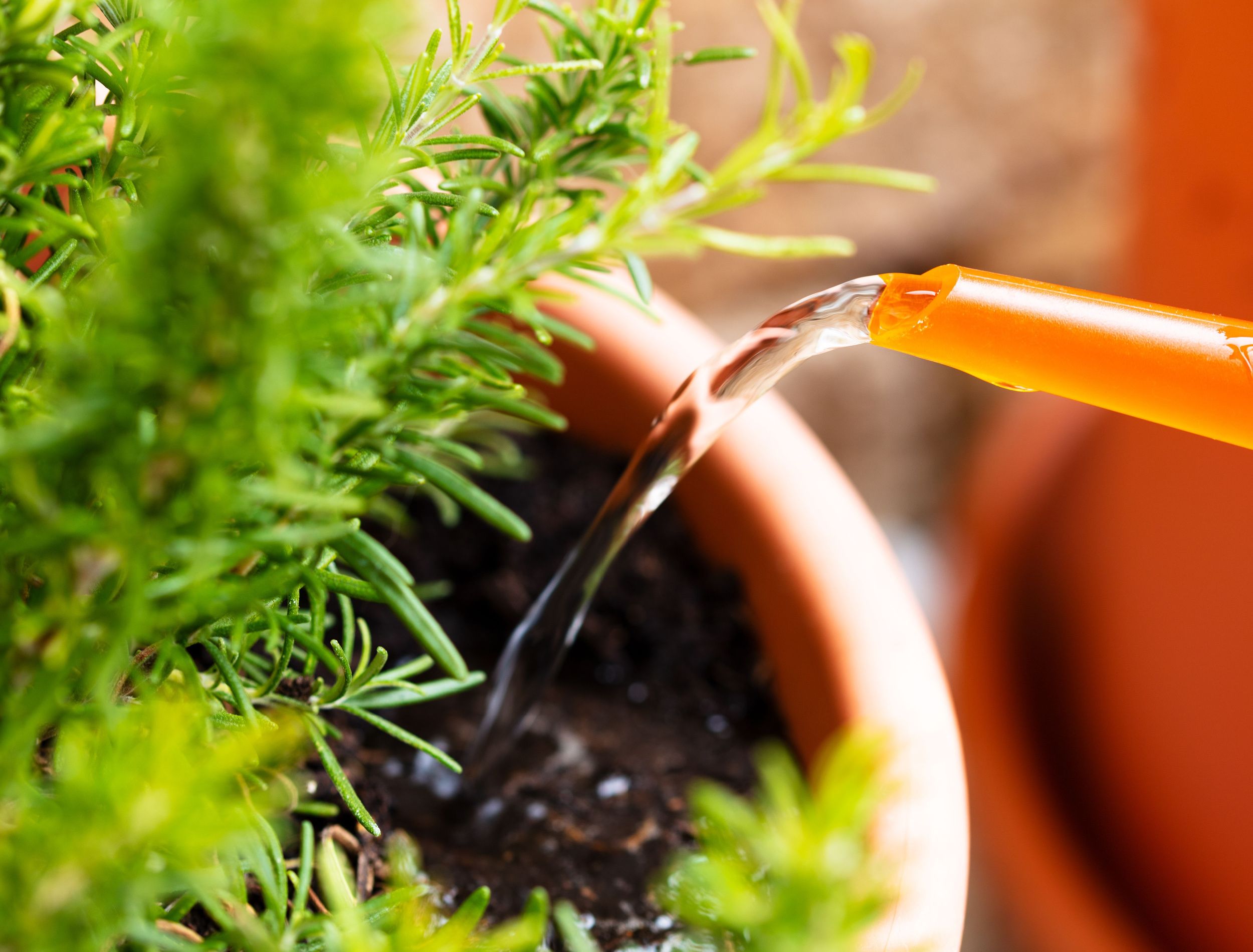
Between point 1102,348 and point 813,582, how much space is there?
25 centimetres

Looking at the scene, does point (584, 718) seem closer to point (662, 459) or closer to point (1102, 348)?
point (662, 459)

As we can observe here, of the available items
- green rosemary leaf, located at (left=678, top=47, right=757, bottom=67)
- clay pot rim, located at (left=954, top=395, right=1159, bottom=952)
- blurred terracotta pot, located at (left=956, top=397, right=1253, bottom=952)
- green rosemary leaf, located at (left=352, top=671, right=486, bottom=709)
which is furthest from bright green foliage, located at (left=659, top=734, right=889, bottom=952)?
clay pot rim, located at (left=954, top=395, right=1159, bottom=952)

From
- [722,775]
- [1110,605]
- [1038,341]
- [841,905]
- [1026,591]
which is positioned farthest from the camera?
[1026,591]

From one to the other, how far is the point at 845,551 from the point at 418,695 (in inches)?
11.3

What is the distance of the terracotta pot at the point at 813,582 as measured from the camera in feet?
1.36

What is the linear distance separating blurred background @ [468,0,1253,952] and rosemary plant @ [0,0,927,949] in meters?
0.36

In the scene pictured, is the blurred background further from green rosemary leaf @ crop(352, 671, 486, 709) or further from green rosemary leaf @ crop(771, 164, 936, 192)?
green rosemary leaf @ crop(352, 671, 486, 709)

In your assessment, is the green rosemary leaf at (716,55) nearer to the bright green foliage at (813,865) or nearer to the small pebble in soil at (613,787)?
the bright green foliage at (813,865)

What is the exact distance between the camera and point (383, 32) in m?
0.20

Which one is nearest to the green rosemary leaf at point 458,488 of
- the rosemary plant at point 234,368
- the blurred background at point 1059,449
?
the rosemary plant at point 234,368

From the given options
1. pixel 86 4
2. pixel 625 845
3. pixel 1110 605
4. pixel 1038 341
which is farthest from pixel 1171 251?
pixel 86 4

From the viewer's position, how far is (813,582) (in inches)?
21.5

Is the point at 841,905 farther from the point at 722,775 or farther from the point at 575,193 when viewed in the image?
the point at 722,775

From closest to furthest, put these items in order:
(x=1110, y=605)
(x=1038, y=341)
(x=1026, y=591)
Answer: (x=1038, y=341), (x=1110, y=605), (x=1026, y=591)
